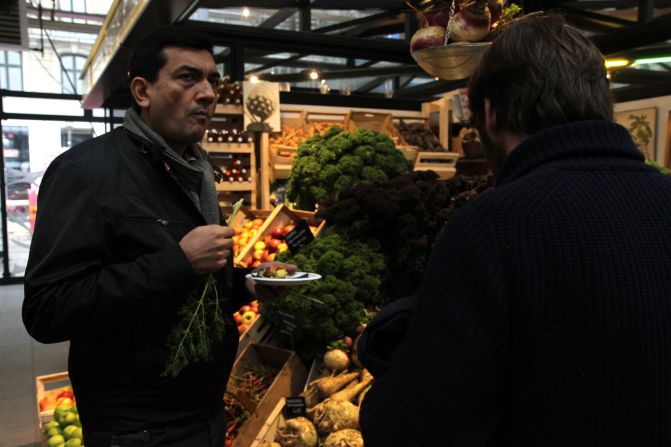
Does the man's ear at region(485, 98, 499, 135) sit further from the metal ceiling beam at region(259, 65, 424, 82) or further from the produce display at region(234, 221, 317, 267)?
the metal ceiling beam at region(259, 65, 424, 82)

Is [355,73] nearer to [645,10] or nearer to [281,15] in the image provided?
[281,15]

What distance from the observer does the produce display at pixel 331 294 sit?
2779 millimetres

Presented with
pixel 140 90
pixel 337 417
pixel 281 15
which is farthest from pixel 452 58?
pixel 281 15

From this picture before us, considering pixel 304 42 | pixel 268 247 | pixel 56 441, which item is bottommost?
pixel 56 441

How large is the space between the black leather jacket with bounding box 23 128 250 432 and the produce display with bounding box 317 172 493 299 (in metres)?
1.48

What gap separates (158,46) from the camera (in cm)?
161

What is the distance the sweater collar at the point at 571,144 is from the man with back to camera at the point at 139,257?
817 mm

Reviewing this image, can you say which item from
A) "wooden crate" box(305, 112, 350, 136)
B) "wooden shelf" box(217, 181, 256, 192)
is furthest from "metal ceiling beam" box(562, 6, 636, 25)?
"wooden shelf" box(217, 181, 256, 192)

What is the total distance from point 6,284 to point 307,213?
838cm

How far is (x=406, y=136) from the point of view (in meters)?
5.68

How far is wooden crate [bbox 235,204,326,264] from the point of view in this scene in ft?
12.1

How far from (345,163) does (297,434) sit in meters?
1.79

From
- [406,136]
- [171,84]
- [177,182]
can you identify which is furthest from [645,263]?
[406,136]

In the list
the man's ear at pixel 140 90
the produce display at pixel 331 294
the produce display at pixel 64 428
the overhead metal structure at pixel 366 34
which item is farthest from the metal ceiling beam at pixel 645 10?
the produce display at pixel 64 428
